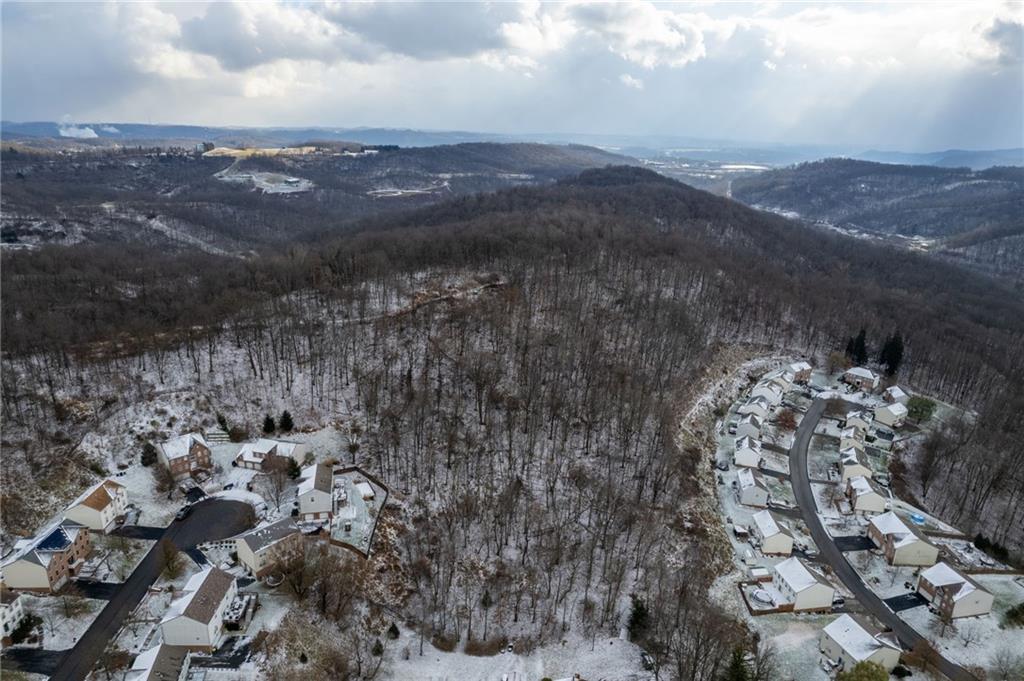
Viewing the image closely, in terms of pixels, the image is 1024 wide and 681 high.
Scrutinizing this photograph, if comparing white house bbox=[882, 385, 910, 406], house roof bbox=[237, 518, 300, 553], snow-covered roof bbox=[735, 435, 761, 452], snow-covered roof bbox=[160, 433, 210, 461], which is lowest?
snow-covered roof bbox=[735, 435, 761, 452]

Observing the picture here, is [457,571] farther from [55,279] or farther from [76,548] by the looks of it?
[55,279]

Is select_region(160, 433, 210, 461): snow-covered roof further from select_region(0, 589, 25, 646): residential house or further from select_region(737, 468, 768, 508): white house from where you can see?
select_region(737, 468, 768, 508): white house

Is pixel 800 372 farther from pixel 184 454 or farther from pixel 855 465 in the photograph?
pixel 184 454

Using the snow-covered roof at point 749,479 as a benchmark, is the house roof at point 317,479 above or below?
above

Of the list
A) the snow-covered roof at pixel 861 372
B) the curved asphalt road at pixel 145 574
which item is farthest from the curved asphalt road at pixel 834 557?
the curved asphalt road at pixel 145 574

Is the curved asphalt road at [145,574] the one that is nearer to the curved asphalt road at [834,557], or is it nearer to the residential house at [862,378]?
the curved asphalt road at [834,557]

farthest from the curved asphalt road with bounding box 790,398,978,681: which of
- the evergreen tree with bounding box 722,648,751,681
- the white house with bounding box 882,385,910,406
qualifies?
the evergreen tree with bounding box 722,648,751,681

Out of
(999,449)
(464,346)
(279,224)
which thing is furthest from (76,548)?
(279,224)
